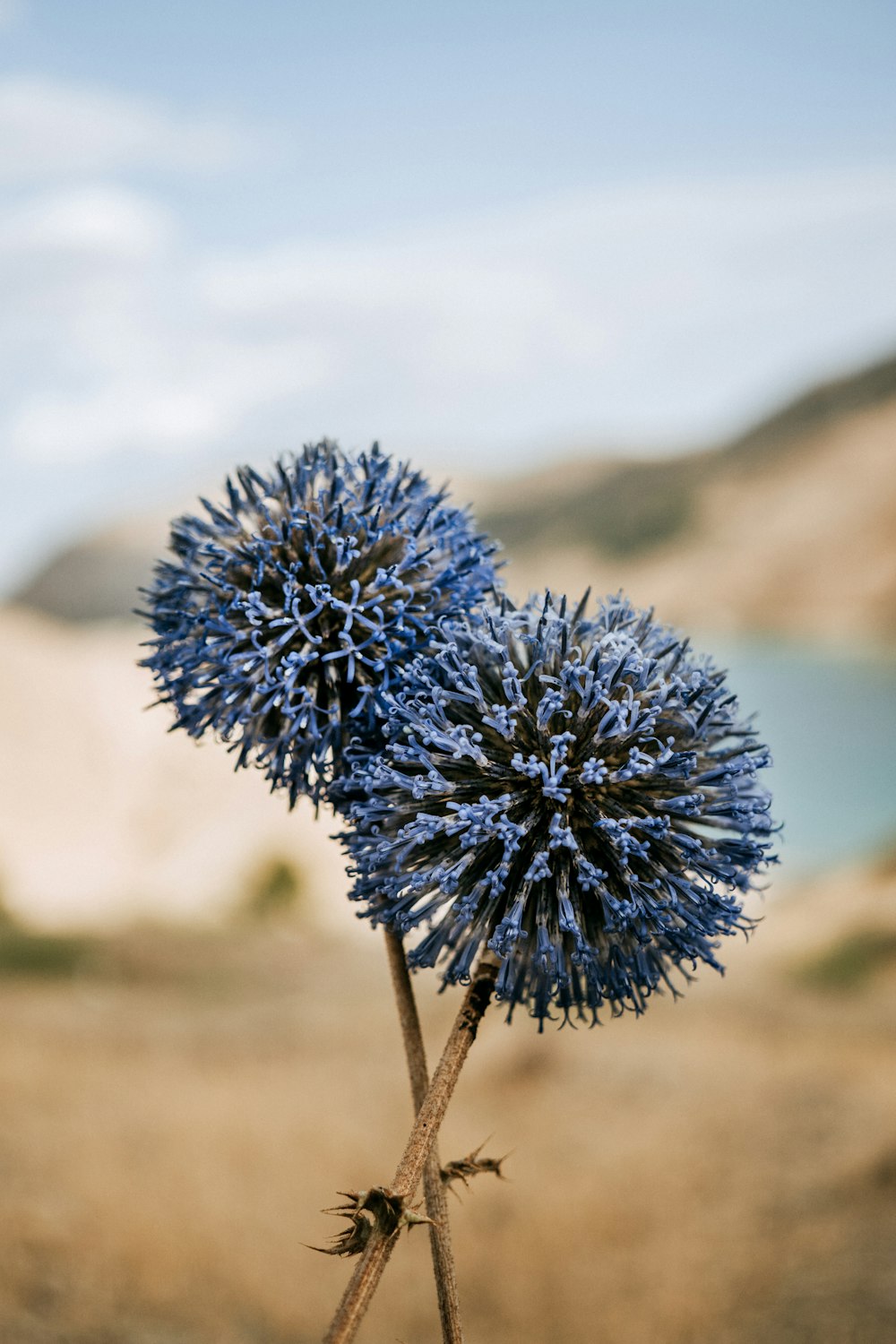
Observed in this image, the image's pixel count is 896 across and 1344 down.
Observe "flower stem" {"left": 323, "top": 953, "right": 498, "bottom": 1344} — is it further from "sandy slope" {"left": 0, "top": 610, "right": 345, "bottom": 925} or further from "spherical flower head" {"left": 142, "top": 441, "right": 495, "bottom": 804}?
"sandy slope" {"left": 0, "top": 610, "right": 345, "bottom": 925}

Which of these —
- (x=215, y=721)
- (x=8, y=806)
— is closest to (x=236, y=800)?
(x=8, y=806)

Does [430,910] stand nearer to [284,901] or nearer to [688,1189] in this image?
[688,1189]

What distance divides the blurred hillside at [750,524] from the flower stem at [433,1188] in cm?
8874

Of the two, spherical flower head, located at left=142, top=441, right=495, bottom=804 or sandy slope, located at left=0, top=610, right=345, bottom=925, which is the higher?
sandy slope, located at left=0, top=610, right=345, bottom=925

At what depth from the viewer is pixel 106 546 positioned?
5994 inches

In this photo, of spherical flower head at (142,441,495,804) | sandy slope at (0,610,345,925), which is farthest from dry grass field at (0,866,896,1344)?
sandy slope at (0,610,345,925)

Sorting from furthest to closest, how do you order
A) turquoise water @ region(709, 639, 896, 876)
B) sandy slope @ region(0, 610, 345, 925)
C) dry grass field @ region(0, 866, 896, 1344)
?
1. turquoise water @ region(709, 639, 896, 876)
2. sandy slope @ region(0, 610, 345, 925)
3. dry grass field @ region(0, 866, 896, 1344)

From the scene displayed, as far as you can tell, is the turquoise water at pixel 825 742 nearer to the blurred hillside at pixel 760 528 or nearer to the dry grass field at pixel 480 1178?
the blurred hillside at pixel 760 528

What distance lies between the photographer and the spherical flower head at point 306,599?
318cm

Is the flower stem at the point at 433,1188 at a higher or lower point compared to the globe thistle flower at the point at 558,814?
lower

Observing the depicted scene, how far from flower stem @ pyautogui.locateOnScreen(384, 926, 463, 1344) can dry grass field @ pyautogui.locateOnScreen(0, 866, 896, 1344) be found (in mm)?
3004

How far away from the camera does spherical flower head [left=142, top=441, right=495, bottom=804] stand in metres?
3.18

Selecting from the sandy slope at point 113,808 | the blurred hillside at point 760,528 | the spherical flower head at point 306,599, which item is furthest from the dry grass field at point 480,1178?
the blurred hillside at point 760,528

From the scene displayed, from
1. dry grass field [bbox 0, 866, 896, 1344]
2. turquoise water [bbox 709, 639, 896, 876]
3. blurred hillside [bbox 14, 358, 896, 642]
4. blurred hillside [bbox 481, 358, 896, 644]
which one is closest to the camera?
dry grass field [bbox 0, 866, 896, 1344]
